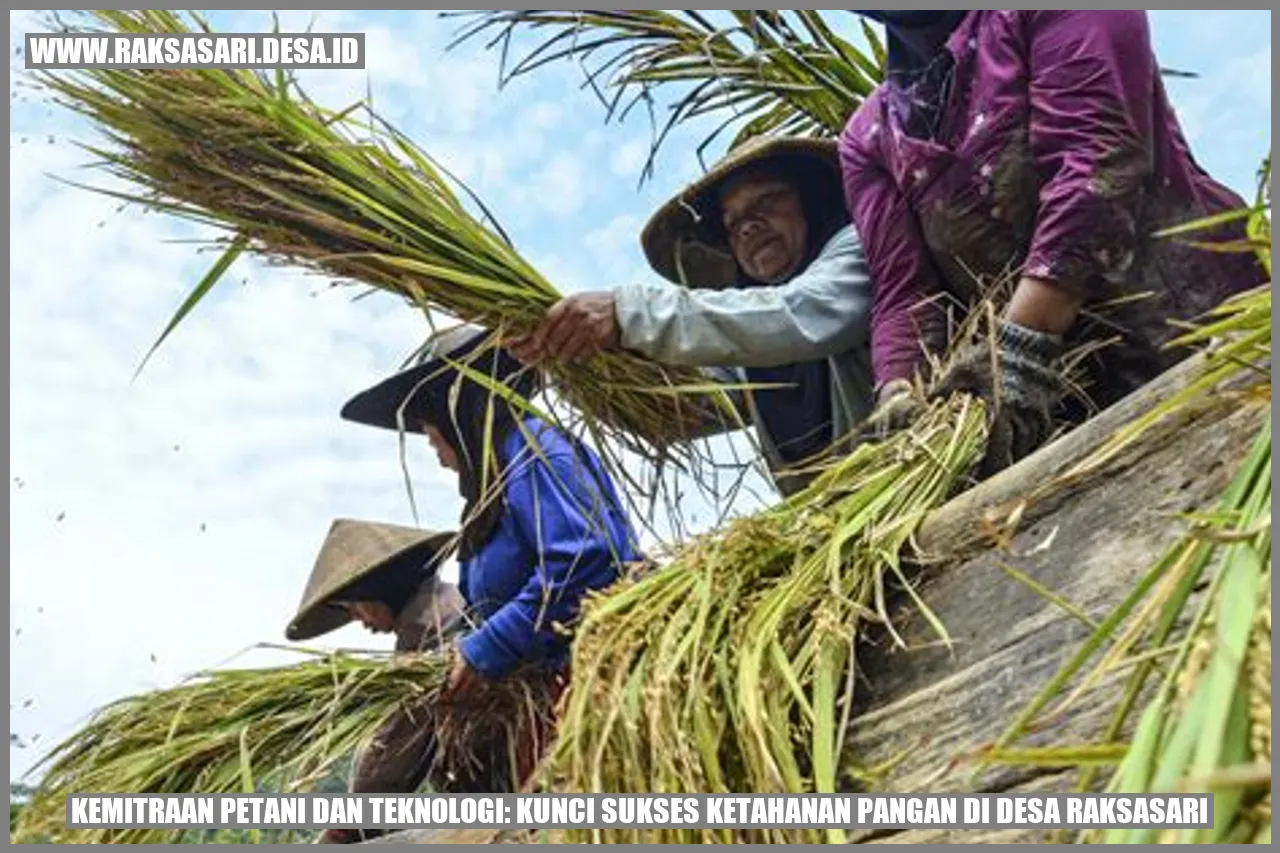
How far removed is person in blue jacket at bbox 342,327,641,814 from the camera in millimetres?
2137

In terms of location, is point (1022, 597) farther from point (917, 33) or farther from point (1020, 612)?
point (917, 33)

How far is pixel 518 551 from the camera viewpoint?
2.24 meters

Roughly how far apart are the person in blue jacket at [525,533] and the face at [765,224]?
38 cm

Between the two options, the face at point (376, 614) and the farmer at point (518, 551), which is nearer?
the farmer at point (518, 551)

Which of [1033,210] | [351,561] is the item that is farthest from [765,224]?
[351,561]

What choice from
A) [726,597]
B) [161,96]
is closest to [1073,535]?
[726,597]

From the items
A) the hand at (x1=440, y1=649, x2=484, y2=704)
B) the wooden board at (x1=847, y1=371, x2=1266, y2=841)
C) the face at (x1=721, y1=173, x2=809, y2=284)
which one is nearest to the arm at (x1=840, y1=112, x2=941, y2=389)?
the face at (x1=721, y1=173, x2=809, y2=284)

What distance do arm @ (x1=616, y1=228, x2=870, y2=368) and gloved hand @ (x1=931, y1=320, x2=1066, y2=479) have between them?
0.28 metres

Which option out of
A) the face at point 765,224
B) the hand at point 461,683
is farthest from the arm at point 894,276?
the hand at point 461,683

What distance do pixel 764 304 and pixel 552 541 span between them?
0.46m

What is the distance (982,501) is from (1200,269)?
438 mm

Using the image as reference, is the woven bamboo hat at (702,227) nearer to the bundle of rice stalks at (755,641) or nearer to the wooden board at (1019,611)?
the bundle of rice stalks at (755,641)

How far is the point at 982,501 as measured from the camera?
63.6 inches

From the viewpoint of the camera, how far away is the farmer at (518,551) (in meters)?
2.14
